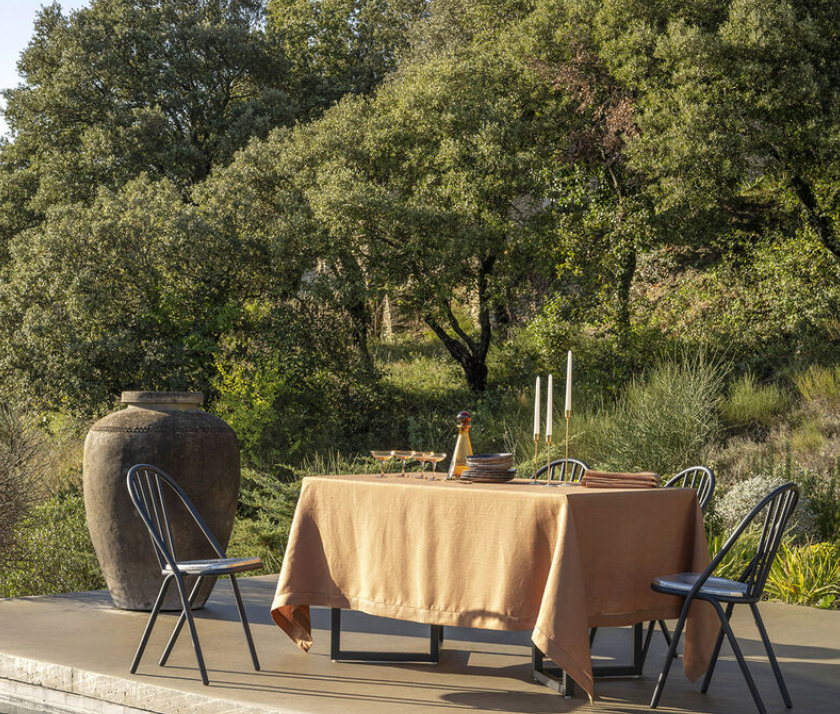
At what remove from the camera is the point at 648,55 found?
41.5 feet

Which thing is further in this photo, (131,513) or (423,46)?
(423,46)

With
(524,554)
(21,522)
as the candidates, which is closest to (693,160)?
(21,522)

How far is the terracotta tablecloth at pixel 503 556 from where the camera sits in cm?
350

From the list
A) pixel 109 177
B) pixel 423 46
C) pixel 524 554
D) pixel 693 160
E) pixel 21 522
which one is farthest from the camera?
pixel 423 46

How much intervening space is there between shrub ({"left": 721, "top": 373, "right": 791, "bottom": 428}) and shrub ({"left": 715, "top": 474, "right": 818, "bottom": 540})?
289 centimetres

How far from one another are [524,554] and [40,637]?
2.49m

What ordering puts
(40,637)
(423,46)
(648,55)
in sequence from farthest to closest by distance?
1. (423,46)
2. (648,55)
3. (40,637)

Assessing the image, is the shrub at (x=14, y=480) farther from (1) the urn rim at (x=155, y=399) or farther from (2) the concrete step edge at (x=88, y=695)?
(2) the concrete step edge at (x=88, y=695)

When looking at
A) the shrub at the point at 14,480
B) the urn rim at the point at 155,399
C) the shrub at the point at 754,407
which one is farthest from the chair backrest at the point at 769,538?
the shrub at the point at 754,407

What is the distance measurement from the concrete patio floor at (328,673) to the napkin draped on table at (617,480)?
2.69 feet

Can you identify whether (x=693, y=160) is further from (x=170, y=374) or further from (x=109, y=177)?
(x=109, y=177)

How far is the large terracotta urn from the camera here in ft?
16.9

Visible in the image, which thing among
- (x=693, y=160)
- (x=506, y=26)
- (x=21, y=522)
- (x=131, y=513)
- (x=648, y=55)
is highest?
(x=506, y=26)

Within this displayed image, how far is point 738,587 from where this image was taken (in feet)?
12.1
